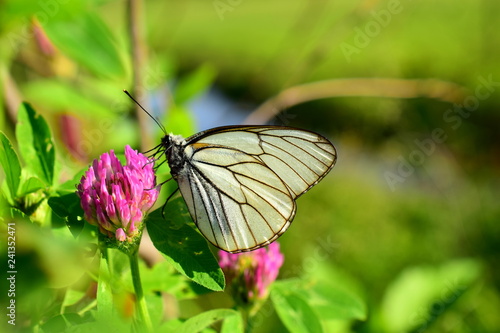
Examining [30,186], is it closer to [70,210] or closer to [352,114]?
[70,210]

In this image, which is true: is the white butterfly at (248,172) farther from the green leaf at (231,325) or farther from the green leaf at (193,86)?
the green leaf at (193,86)

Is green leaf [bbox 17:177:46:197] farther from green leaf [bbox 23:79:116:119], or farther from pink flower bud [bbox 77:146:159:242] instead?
green leaf [bbox 23:79:116:119]

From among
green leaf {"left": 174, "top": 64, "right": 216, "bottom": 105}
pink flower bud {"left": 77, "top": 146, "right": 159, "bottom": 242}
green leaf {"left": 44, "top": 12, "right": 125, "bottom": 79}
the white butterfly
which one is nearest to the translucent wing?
the white butterfly

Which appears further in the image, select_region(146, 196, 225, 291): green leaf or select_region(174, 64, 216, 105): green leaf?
select_region(174, 64, 216, 105): green leaf

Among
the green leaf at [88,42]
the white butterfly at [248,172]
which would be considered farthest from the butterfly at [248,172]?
the green leaf at [88,42]

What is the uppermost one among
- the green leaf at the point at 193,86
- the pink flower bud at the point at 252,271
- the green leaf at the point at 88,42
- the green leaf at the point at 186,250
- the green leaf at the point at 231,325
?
the green leaf at the point at 193,86

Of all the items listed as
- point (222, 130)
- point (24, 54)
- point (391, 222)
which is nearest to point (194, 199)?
point (222, 130)
